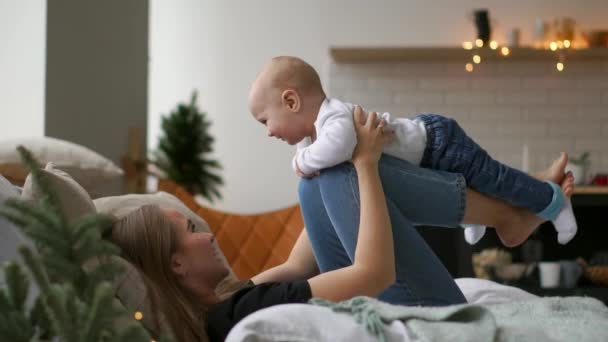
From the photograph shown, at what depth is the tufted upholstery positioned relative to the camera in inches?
153

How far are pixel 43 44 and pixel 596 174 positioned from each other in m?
3.37

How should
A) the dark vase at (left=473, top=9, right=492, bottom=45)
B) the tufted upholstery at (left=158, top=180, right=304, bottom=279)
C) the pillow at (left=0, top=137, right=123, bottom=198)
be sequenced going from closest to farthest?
the pillow at (left=0, top=137, right=123, bottom=198) < the tufted upholstery at (left=158, top=180, right=304, bottom=279) < the dark vase at (left=473, top=9, right=492, bottom=45)

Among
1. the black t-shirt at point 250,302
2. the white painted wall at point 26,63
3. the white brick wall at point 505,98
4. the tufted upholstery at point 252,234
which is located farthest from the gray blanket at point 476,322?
the white brick wall at point 505,98

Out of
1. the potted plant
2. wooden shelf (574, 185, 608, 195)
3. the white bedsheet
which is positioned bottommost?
wooden shelf (574, 185, 608, 195)

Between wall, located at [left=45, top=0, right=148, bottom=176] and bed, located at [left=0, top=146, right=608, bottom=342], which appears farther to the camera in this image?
wall, located at [left=45, top=0, right=148, bottom=176]

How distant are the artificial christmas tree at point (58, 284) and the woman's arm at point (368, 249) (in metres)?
0.68

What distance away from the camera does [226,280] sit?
2.21 meters

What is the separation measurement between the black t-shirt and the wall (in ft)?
8.37

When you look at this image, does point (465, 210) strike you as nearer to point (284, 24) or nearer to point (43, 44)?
point (43, 44)

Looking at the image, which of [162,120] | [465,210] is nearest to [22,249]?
[465,210]

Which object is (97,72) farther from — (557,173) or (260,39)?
(557,173)

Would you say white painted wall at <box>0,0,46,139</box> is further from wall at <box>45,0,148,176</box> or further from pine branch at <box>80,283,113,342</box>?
pine branch at <box>80,283,113,342</box>

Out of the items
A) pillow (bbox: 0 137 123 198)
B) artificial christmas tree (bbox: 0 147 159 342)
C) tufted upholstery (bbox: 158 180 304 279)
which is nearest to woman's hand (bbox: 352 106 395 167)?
artificial christmas tree (bbox: 0 147 159 342)

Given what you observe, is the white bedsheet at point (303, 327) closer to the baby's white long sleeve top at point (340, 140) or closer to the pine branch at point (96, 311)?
the pine branch at point (96, 311)
